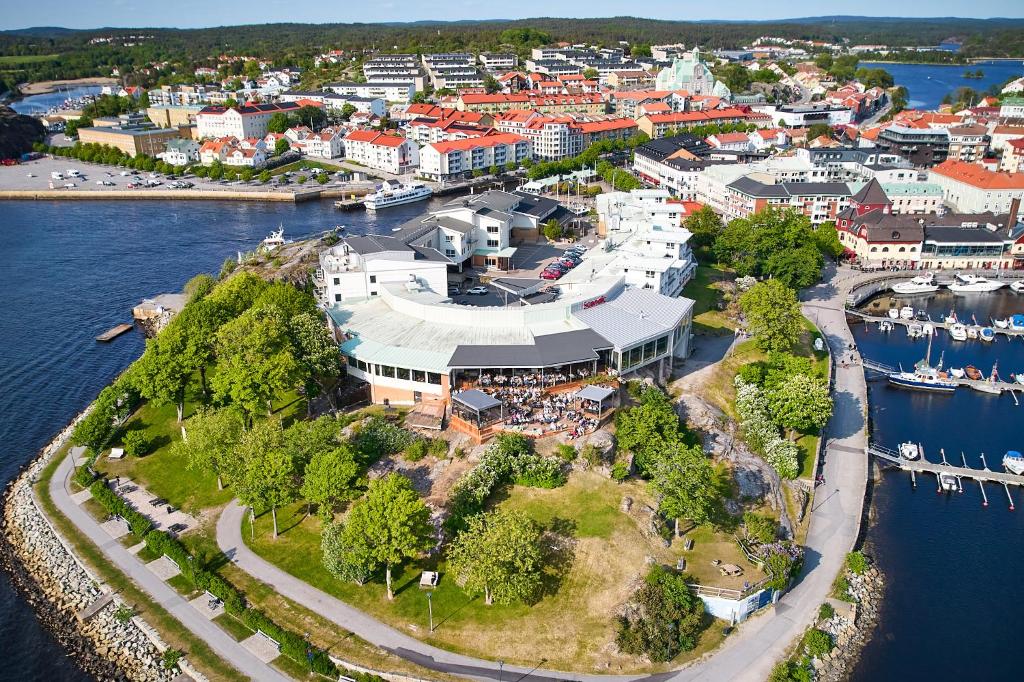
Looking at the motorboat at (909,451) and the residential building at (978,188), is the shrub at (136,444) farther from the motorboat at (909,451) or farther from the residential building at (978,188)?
the residential building at (978,188)

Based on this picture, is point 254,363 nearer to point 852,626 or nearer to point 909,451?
point 852,626

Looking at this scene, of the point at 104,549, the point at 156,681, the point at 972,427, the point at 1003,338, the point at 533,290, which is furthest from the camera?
the point at 1003,338

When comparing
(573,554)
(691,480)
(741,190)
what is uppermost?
(741,190)

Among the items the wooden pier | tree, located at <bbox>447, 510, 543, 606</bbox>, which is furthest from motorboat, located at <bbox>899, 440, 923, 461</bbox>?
tree, located at <bbox>447, 510, 543, 606</bbox>

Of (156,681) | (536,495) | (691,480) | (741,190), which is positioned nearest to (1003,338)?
(741,190)

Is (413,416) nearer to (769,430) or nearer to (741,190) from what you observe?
(769,430)

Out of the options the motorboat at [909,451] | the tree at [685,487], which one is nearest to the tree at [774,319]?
the motorboat at [909,451]
